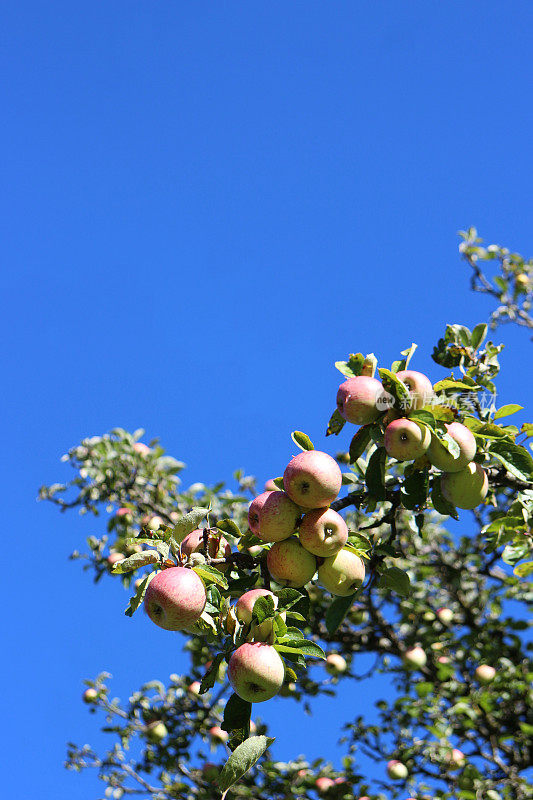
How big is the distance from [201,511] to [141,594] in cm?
26

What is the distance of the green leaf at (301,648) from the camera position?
→ 161cm

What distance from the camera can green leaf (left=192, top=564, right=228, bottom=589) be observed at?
5.32 feet

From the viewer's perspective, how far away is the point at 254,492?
6.21 meters

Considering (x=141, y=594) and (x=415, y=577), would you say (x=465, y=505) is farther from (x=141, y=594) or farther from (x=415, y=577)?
(x=415, y=577)

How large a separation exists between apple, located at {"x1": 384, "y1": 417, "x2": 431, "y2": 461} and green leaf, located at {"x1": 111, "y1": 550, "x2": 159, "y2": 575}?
714 millimetres

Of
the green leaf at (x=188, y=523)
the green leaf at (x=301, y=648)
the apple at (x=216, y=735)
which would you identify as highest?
the apple at (x=216, y=735)

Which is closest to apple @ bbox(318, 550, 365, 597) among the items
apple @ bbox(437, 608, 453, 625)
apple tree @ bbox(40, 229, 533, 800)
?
apple tree @ bbox(40, 229, 533, 800)

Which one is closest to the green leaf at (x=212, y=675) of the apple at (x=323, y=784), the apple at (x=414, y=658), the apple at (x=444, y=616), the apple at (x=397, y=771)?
the apple at (x=323, y=784)

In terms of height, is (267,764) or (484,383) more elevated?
(484,383)

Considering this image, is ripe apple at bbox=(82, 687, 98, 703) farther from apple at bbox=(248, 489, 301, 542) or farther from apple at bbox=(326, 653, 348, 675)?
apple at bbox=(248, 489, 301, 542)

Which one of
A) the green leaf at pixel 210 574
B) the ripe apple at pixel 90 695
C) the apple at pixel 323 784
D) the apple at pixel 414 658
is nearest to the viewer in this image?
the green leaf at pixel 210 574

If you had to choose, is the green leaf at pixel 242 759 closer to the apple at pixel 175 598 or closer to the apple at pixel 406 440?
the apple at pixel 175 598

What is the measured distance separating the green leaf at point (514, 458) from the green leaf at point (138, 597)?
1.16 meters

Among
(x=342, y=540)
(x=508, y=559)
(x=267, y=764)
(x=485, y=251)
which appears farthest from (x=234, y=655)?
(x=485, y=251)
